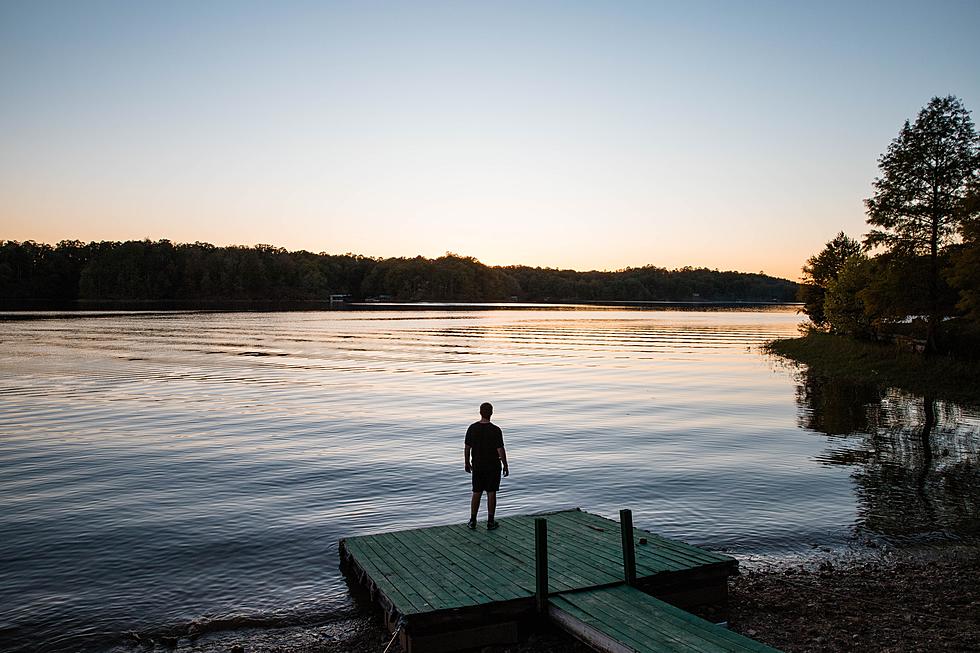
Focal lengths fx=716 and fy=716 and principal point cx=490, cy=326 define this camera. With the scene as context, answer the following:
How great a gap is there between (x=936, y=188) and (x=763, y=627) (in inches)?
1741

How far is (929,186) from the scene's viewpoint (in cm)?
4553

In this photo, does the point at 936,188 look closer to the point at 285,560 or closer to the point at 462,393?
the point at 462,393

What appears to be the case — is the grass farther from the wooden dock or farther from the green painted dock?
the green painted dock

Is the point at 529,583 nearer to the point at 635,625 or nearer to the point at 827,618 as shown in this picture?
the point at 635,625

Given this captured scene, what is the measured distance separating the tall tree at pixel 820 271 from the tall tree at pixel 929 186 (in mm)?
34698

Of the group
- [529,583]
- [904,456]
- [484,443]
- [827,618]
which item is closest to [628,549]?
[529,583]

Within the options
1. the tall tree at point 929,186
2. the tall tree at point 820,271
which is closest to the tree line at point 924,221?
the tall tree at point 929,186

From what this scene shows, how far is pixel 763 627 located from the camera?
10.5 metres

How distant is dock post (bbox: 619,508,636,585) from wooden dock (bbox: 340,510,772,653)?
16 mm

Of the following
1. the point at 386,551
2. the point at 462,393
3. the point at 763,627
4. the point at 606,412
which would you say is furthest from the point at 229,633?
the point at 462,393

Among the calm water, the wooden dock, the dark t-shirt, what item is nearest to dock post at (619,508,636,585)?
the wooden dock

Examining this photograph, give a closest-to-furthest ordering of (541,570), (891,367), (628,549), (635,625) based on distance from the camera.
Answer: (635,625) → (541,570) → (628,549) → (891,367)

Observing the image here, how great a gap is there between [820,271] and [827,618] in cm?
7797

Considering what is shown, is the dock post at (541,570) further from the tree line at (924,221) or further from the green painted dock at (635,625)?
the tree line at (924,221)
